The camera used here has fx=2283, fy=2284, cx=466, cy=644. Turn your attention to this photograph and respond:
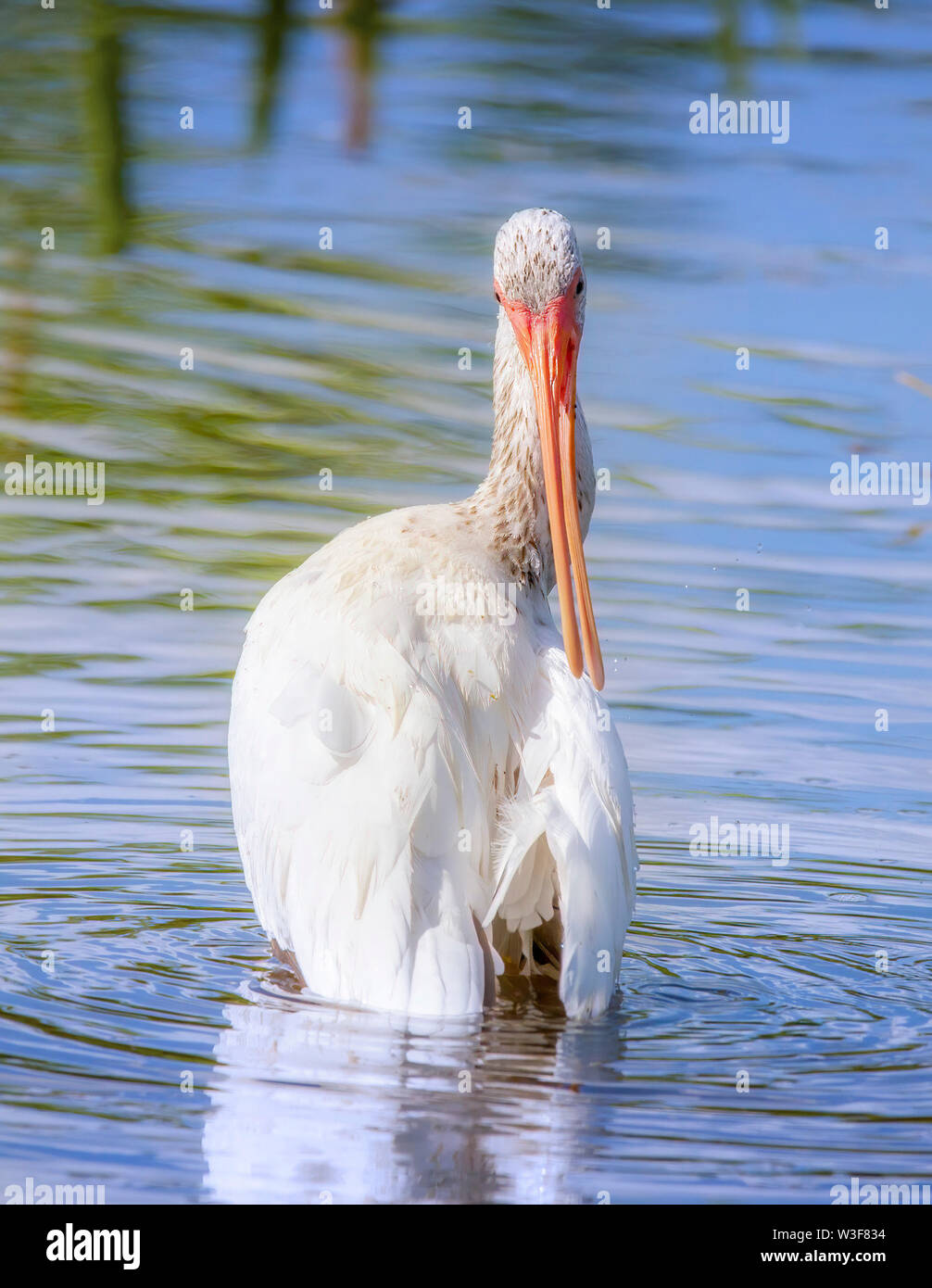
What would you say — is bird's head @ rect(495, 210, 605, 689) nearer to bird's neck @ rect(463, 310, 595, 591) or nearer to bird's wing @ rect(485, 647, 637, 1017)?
bird's neck @ rect(463, 310, 595, 591)

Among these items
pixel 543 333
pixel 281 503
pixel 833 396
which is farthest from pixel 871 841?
pixel 833 396

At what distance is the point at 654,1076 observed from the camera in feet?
18.4

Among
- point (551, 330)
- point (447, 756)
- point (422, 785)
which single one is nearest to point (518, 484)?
point (551, 330)

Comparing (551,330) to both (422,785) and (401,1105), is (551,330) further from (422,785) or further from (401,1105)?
(401,1105)

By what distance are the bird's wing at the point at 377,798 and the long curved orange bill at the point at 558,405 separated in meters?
0.48

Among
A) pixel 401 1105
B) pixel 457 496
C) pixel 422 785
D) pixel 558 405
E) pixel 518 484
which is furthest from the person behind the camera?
pixel 457 496

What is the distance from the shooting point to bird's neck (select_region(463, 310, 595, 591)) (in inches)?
253

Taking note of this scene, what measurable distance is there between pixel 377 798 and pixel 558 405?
4.46 ft

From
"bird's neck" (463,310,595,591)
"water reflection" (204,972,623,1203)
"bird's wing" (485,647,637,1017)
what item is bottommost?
"water reflection" (204,972,623,1203)

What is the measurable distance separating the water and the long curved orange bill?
1.23 meters

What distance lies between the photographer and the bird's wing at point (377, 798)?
5.62 metres

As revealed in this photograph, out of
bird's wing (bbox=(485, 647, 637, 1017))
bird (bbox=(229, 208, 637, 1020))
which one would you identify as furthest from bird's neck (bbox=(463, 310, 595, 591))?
bird's wing (bbox=(485, 647, 637, 1017))

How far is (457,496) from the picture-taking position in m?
10.7

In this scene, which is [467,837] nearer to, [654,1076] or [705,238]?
[654,1076]
